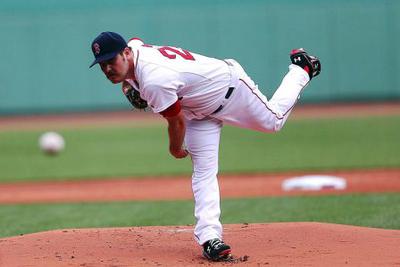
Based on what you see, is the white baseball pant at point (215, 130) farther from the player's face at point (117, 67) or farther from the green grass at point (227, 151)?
the green grass at point (227, 151)

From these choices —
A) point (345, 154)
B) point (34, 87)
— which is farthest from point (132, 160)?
point (34, 87)

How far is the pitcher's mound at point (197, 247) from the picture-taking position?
5.46 meters

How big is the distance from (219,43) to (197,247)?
18.9 m

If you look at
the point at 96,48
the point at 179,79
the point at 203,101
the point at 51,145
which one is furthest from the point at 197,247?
the point at 51,145

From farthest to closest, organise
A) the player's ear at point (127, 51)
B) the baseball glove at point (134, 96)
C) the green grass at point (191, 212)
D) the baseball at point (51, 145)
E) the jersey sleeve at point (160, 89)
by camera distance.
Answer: the baseball at point (51, 145) → the green grass at point (191, 212) → the baseball glove at point (134, 96) → the player's ear at point (127, 51) → the jersey sleeve at point (160, 89)

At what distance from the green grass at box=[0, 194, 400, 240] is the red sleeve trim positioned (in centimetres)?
267

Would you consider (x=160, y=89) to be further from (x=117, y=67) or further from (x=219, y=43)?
(x=219, y=43)

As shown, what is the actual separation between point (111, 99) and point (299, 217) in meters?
17.1

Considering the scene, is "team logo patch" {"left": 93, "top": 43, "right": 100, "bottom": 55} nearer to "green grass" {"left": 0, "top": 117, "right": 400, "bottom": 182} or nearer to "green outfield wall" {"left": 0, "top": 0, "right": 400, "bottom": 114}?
"green grass" {"left": 0, "top": 117, "right": 400, "bottom": 182}

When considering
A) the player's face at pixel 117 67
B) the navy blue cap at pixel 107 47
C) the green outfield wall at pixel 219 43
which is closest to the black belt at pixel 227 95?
the player's face at pixel 117 67

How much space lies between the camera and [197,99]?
18.6 ft

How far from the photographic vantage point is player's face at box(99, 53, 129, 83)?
211 inches

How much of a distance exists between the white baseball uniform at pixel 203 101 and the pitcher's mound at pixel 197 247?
0.38 metres

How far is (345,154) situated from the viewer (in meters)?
14.4
